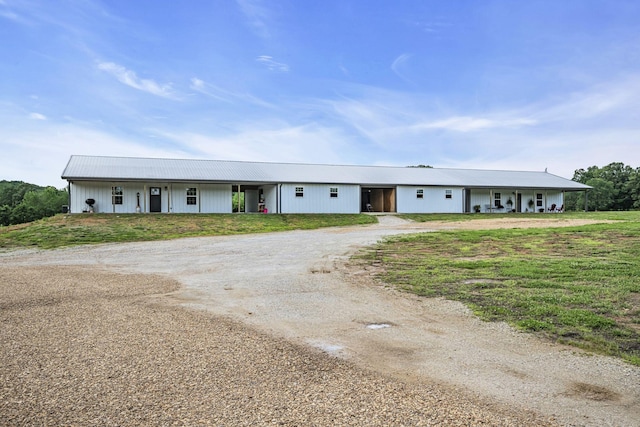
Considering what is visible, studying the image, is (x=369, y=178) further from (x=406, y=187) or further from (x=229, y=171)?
(x=229, y=171)

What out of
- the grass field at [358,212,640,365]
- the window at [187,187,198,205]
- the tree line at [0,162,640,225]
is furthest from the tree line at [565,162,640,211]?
the grass field at [358,212,640,365]

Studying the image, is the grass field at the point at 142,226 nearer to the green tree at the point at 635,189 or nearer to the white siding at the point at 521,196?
the white siding at the point at 521,196

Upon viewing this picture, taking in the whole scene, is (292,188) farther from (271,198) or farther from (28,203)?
(28,203)

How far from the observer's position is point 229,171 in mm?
34500

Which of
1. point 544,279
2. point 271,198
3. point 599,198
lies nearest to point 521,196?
point 271,198

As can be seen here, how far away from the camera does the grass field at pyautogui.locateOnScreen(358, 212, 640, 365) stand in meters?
5.97

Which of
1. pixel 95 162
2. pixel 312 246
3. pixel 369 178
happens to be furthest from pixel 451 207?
pixel 95 162

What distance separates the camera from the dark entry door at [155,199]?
31.6 metres

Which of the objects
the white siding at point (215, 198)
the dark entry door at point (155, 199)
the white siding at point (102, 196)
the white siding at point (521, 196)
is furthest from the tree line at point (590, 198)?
the white siding at point (521, 196)

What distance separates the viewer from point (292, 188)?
33.8 m

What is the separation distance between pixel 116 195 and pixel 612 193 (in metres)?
64.6

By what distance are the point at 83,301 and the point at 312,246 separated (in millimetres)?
9593

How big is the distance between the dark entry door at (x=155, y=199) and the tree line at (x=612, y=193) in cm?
5078

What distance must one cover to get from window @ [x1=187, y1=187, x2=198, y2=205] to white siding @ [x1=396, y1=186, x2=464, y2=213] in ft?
48.1
